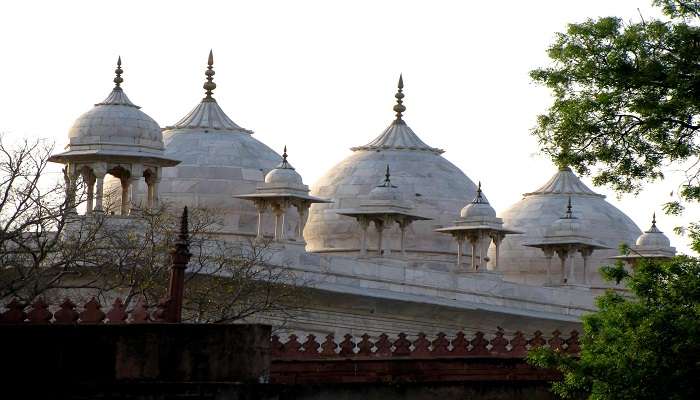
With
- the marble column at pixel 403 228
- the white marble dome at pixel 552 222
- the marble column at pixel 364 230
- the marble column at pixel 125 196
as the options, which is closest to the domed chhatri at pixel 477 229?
the marble column at pixel 403 228

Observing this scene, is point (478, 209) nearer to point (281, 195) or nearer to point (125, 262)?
point (281, 195)

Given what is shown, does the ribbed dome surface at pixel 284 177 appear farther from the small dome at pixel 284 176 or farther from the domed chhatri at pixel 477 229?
the domed chhatri at pixel 477 229

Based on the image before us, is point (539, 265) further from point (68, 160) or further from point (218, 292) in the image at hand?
point (218, 292)

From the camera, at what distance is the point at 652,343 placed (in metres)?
24.6

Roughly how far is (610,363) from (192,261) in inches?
649

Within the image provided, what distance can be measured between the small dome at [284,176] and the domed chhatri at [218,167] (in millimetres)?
1407

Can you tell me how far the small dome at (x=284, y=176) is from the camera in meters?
52.2

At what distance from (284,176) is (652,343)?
92.4 ft

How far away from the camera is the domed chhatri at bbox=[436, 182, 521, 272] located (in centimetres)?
5762

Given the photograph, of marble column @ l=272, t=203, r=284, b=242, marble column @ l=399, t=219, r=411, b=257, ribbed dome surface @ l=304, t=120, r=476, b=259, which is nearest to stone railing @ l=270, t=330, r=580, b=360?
marble column @ l=272, t=203, r=284, b=242

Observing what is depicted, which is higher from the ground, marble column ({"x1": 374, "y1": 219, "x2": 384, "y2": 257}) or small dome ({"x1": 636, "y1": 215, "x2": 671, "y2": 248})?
small dome ({"x1": 636, "y1": 215, "x2": 671, "y2": 248})

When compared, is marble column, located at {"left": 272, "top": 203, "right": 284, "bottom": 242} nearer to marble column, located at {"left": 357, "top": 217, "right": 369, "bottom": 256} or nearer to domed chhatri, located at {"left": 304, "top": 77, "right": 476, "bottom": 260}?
marble column, located at {"left": 357, "top": 217, "right": 369, "bottom": 256}

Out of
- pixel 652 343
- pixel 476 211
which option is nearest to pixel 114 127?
pixel 476 211

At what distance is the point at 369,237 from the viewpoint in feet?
193
